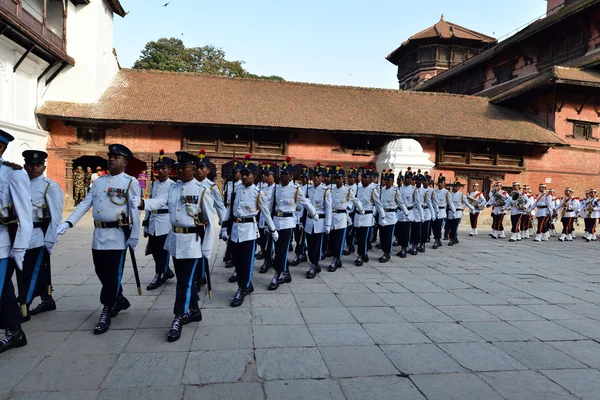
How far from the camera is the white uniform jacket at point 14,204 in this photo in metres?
3.15

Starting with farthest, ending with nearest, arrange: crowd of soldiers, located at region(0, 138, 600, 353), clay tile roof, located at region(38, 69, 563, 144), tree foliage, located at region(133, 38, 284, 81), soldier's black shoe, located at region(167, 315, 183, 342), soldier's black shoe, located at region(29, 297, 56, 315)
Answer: tree foliage, located at region(133, 38, 284, 81), clay tile roof, located at region(38, 69, 563, 144), soldier's black shoe, located at region(29, 297, 56, 315), soldier's black shoe, located at region(167, 315, 183, 342), crowd of soldiers, located at region(0, 138, 600, 353)

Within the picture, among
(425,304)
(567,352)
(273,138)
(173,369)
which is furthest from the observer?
(273,138)

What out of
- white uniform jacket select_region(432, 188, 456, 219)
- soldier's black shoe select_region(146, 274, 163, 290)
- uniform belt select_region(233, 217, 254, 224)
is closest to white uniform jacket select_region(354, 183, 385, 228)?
white uniform jacket select_region(432, 188, 456, 219)

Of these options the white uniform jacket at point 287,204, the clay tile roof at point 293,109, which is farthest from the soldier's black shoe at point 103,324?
the clay tile roof at point 293,109

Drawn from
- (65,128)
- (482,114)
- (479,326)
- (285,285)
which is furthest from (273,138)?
(479,326)

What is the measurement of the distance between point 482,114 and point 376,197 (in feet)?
59.7

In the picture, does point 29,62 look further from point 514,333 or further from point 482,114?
point 482,114

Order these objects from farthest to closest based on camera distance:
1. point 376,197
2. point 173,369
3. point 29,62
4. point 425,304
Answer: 1. point 29,62
2. point 376,197
3. point 425,304
4. point 173,369

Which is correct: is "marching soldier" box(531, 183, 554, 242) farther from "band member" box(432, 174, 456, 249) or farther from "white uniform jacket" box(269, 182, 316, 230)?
"white uniform jacket" box(269, 182, 316, 230)

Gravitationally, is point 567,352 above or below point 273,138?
below

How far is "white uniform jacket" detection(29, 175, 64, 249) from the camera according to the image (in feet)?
13.2

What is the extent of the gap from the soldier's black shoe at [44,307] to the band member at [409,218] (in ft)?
20.8

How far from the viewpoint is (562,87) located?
786 inches

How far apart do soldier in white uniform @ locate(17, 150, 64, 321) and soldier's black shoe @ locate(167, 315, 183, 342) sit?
1.56 meters
